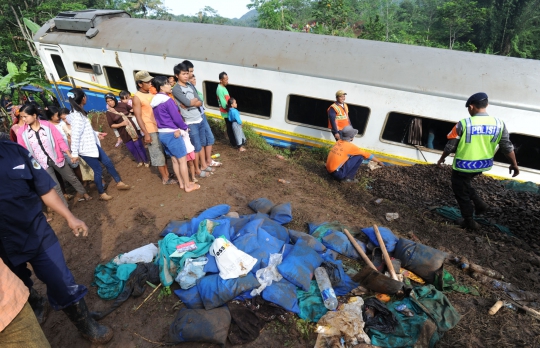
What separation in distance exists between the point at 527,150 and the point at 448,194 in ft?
5.26

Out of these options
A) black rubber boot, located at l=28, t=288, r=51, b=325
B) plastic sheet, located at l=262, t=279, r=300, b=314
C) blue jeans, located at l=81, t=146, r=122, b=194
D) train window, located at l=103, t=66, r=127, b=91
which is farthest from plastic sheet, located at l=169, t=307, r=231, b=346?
train window, located at l=103, t=66, r=127, b=91

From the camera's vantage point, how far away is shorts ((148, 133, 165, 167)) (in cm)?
487

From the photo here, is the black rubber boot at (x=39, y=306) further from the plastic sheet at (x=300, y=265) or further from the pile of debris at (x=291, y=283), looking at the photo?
the plastic sheet at (x=300, y=265)

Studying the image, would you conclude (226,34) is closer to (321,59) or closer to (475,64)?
(321,59)

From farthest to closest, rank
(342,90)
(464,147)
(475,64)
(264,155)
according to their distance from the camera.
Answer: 1. (264,155)
2. (342,90)
3. (475,64)
4. (464,147)

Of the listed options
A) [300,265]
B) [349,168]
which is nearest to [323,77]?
[349,168]

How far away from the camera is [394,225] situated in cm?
470

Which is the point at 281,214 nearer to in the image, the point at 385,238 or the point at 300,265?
the point at 300,265

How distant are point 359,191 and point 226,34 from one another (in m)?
5.00

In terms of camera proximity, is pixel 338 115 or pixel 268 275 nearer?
pixel 268 275

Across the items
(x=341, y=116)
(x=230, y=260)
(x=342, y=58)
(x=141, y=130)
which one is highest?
(x=342, y=58)

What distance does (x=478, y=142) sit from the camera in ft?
13.0

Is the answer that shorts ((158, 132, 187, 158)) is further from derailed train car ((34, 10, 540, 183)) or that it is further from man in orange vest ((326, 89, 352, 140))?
man in orange vest ((326, 89, 352, 140))

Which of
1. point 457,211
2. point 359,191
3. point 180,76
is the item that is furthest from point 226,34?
point 457,211
